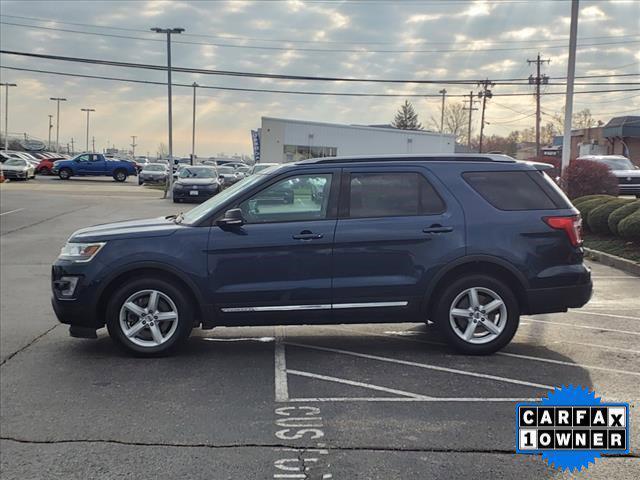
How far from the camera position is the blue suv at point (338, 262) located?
562 cm

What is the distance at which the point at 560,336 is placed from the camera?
6.55m

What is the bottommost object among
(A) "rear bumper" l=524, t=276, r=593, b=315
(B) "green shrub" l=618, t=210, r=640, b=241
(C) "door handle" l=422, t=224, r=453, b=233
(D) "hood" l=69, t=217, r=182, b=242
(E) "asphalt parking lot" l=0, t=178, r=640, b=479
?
(E) "asphalt parking lot" l=0, t=178, r=640, b=479

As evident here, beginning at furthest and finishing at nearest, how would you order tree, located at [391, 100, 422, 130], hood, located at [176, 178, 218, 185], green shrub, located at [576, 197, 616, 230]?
tree, located at [391, 100, 422, 130], hood, located at [176, 178, 218, 185], green shrub, located at [576, 197, 616, 230]

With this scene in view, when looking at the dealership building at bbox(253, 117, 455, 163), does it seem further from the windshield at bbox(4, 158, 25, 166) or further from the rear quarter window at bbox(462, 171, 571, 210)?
the rear quarter window at bbox(462, 171, 571, 210)

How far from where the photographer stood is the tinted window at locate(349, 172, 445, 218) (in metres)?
5.77

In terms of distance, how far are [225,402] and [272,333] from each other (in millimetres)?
2063

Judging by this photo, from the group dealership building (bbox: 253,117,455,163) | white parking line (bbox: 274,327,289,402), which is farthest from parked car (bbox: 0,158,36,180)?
white parking line (bbox: 274,327,289,402)

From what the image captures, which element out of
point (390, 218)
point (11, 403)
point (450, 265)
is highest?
point (390, 218)

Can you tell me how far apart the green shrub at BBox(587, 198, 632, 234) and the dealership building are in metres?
30.9

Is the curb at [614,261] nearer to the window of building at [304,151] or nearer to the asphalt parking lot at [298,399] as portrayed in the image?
the asphalt parking lot at [298,399]

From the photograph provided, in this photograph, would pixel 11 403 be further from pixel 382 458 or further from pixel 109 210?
pixel 109 210

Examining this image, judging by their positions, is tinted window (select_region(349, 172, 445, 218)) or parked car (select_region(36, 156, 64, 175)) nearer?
tinted window (select_region(349, 172, 445, 218))

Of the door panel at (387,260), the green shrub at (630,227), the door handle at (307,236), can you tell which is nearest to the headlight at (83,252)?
the door handle at (307,236)

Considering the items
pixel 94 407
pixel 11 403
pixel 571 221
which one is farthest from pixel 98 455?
pixel 571 221
